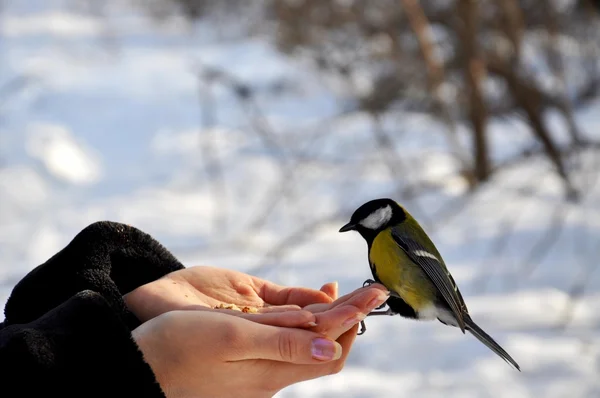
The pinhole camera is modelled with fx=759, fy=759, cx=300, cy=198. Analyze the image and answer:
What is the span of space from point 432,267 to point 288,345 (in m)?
0.74

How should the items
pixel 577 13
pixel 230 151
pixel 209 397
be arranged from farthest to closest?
pixel 230 151
pixel 577 13
pixel 209 397

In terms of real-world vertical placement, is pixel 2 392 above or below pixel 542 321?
below

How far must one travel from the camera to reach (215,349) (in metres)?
1.50

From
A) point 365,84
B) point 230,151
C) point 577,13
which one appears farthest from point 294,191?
point 577,13

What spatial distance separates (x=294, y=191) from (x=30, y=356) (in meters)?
5.26

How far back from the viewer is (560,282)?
4.57 m

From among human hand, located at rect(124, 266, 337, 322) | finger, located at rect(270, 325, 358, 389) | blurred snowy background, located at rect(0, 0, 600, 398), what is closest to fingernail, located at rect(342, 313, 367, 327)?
finger, located at rect(270, 325, 358, 389)

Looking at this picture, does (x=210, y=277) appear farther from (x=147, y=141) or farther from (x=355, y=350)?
(x=147, y=141)

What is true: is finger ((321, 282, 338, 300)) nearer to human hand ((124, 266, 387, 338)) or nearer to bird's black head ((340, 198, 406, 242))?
human hand ((124, 266, 387, 338))

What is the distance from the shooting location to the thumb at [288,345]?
4.99 feet

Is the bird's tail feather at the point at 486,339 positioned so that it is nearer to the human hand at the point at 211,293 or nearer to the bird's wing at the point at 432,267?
the bird's wing at the point at 432,267

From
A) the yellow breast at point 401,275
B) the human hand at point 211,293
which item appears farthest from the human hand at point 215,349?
the yellow breast at point 401,275

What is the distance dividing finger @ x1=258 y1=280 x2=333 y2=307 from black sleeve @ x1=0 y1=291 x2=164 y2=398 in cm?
72

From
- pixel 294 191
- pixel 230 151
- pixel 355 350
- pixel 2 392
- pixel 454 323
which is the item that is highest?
pixel 230 151
